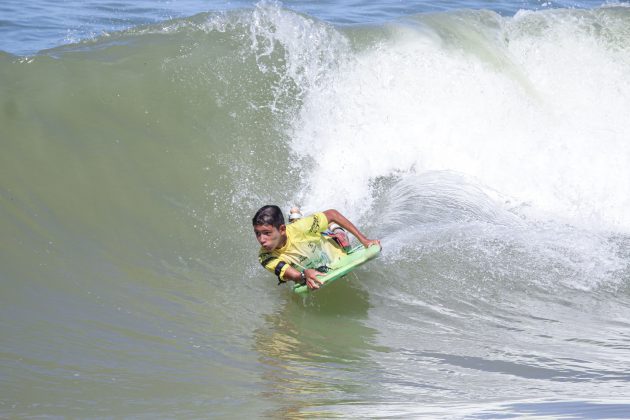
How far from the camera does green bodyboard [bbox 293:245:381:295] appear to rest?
19.6ft

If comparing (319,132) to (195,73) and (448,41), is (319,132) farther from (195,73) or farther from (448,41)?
(448,41)

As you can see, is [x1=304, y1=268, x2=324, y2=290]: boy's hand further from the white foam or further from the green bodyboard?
the white foam

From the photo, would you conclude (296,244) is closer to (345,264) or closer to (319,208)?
(345,264)

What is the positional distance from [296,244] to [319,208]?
223 cm

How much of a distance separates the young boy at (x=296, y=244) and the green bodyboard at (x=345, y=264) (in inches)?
2.4

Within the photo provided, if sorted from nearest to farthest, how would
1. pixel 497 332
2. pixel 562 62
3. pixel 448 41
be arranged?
pixel 497 332
pixel 448 41
pixel 562 62

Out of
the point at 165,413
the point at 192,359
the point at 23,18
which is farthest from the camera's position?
the point at 23,18

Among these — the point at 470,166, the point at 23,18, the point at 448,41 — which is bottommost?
the point at 470,166

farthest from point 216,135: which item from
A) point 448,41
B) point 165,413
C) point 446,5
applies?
point 446,5

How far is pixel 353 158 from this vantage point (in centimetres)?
921

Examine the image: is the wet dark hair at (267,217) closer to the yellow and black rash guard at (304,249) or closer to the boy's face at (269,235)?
the boy's face at (269,235)

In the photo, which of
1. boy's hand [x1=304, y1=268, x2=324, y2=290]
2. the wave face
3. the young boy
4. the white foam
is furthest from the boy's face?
the white foam

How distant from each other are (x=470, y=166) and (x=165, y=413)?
20.0 ft

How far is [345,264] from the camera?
6051 mm
